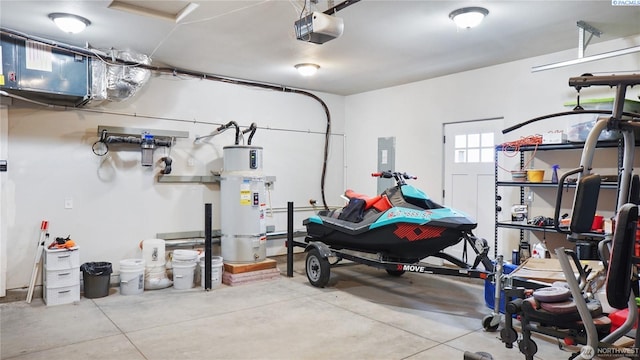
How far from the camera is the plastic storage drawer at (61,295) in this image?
4422mm

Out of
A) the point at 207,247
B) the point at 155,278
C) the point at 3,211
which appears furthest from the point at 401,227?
the point at 3,211

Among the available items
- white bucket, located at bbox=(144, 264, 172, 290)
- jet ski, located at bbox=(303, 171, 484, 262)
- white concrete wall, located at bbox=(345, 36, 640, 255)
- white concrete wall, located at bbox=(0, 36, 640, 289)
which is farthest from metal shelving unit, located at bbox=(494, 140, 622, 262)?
white bucket, located at bbox=(144, 264, 172, 290)

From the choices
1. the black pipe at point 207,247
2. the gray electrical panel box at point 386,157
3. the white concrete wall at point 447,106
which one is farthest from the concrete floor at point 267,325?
the gray electrical panel box at point 386,157

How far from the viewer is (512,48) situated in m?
4.82

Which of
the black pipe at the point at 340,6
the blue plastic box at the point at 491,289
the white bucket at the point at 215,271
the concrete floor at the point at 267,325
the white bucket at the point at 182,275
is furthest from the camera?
the white bucket at the point at 215,271

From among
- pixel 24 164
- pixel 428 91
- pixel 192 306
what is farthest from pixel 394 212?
pixel 24 164

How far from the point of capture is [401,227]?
4.27 meters

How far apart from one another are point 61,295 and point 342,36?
4062 millimetres

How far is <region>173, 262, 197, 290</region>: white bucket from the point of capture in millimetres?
5086

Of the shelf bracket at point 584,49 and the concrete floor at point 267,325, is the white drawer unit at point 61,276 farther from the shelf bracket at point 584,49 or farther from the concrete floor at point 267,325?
the shelf bracket at point 584,49

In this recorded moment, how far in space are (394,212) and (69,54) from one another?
3.79m

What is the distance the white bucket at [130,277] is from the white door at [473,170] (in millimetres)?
4160

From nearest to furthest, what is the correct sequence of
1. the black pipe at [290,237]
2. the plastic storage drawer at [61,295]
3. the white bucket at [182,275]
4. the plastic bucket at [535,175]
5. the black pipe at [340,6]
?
the black pipe at [340,6] → the plastic storage drawer at [61,295] → the plastic bucket at [535,175] → the white bucket at [182,275] → the black pipe at [290,237]

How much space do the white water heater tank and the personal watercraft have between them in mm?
979
